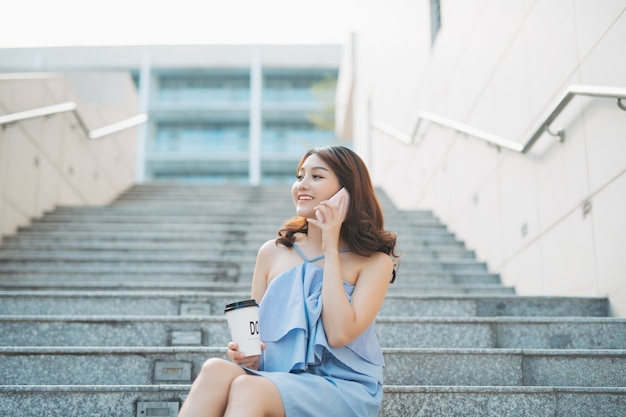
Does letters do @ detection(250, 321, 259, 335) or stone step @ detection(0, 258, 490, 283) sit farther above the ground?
stone step @ detection(0, 258, 490, 283)

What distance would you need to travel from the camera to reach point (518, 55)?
4676 millimetres

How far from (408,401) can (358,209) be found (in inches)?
28.0

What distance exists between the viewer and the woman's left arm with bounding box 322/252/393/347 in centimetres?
216

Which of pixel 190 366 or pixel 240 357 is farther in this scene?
pixel 190 366

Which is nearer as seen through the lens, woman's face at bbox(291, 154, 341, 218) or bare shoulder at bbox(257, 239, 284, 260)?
woman's face at bbox(291, 154, 341, 218)

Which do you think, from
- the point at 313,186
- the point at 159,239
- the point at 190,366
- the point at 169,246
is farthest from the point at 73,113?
the point at 313,186

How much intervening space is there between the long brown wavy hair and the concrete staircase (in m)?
0.53

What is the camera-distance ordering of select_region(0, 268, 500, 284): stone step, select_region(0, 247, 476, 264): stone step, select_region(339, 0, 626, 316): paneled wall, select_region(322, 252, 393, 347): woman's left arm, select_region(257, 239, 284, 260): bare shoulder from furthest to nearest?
select_region(0, 247, 476, 264): stone step < select_region(0, 268, 500, 284): stone step < select_region(339, 0, 626, 316): paneled wall < select_region(257, 239, 284, 260): bare shoulder < select_region(322, 252, 393, 347): woman's left arm

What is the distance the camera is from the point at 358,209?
246 centimetres

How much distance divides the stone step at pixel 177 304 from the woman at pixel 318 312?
1137 mm

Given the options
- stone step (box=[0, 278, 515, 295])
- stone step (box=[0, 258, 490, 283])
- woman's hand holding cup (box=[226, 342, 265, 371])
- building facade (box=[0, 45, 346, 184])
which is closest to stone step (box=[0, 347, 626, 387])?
woman's hand holding cup (box=[226, 342, 265, 371])

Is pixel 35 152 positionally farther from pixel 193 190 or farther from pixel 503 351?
pixel 503 351

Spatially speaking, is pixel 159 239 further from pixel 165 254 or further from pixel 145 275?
pixel 145 275

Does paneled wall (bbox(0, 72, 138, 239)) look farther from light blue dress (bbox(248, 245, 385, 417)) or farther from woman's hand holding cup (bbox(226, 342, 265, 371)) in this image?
woman's hand holding cup (bbox(226, 342, 265, 371))
